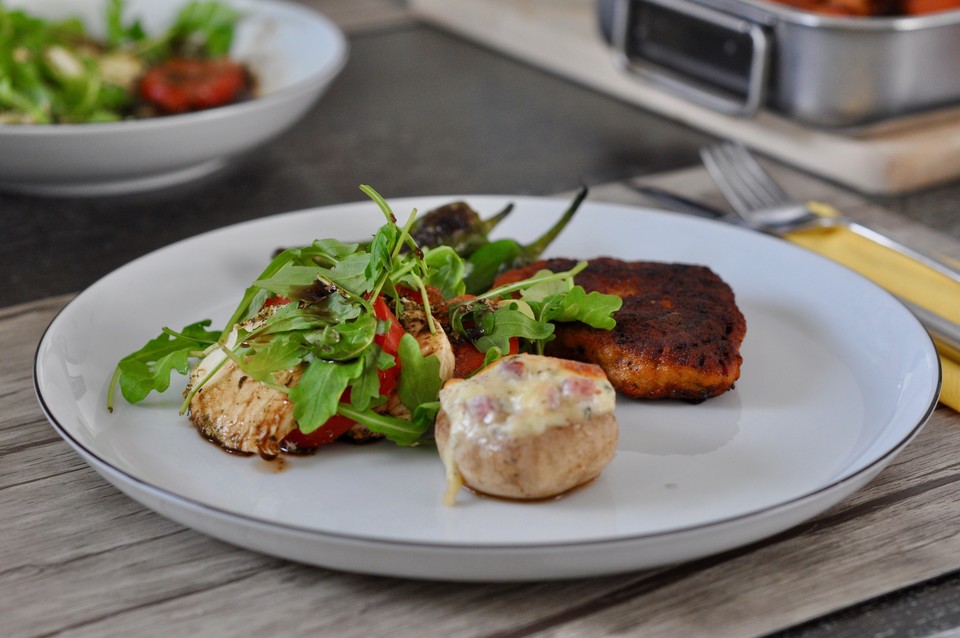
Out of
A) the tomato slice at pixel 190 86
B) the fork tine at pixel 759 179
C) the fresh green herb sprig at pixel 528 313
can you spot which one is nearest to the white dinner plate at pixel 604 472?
the fresh green herb sprig at pixel 528 313

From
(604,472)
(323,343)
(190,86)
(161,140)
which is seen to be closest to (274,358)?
(323,343)

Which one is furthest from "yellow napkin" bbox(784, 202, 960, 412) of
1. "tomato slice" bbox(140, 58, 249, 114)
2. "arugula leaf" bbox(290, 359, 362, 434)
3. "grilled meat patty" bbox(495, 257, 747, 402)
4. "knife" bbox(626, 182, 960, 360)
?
"tomato slice" bbox(140, 58, 249, 114)

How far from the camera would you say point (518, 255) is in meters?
1.62

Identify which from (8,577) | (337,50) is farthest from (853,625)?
(337,50)

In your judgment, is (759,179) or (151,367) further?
(759,179)

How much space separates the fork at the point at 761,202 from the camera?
→ 6.17 feet

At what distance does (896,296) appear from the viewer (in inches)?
58.1

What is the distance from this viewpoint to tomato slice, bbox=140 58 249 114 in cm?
249

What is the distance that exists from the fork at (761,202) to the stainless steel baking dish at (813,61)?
0.19 metres

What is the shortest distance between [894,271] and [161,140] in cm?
138

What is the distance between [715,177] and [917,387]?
2.99ft

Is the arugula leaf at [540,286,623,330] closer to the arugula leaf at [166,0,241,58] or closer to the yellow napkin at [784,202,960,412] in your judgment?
the yellow napkin at [784,202,960,412]

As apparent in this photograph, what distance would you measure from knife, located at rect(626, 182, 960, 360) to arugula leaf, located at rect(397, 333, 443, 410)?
69cm

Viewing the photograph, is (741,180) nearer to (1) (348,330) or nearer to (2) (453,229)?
(2) (453,229)
